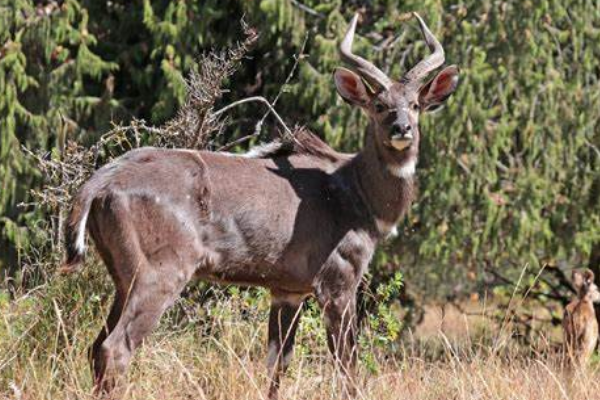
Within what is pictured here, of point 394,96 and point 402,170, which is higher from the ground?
point 394,96

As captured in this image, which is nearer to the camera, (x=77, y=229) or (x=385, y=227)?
(x=77, y=229)

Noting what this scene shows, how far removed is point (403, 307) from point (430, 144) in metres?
2.28

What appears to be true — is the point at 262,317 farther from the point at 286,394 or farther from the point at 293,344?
the point at 286,394

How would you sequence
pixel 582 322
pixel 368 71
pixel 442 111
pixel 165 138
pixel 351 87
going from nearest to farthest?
pixel 368 71 → pixel 351 87 → pixel 582 322 → pixel 165 138 → pixel 442 111

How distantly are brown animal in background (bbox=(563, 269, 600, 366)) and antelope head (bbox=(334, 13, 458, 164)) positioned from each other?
4.72 feet

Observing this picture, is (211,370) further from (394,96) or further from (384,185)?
(394,96)

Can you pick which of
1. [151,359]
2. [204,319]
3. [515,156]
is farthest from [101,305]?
[515,156]

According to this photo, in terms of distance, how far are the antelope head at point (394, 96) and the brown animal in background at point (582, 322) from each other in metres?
1.44

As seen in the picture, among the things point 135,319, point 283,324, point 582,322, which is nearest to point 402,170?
point 283,324

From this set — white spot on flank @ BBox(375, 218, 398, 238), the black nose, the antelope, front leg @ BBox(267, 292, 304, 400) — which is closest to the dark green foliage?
the antelope

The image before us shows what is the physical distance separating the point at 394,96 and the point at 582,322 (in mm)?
1815

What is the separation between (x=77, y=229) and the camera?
20.5 feet

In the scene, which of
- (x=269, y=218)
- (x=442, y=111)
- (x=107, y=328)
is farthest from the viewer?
(x=442, y=111)

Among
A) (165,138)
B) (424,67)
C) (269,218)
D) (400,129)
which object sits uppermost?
(424,67)
